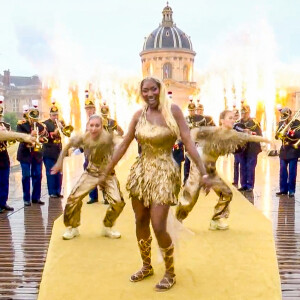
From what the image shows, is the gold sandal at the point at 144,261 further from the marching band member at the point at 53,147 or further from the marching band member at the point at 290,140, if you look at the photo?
the marching band member at the point at 290,140

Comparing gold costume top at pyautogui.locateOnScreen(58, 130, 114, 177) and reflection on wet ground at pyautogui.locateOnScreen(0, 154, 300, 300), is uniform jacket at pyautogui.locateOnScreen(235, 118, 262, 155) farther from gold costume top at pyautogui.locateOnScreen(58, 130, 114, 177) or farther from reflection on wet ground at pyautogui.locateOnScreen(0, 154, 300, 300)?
gold costume top at pyautogui.locateOnScreen(58, 130, 114, 177)

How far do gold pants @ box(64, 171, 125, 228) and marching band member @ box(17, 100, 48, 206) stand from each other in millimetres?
3184

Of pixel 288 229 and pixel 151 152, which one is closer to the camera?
pixel 151 152

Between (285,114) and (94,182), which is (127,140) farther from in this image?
(285,114)

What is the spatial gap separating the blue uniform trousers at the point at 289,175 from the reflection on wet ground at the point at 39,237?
0.29 metres

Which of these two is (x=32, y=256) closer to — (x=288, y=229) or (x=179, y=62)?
(x=288, y=229)

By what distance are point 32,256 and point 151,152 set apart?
7.83 feet

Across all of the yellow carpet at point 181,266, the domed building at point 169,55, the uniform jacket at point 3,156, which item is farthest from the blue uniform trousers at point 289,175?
the domed building at point 169,55

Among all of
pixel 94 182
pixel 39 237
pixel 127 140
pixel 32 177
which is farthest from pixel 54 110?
pixel 127 140

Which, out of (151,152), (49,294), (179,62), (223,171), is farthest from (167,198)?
(179,62)

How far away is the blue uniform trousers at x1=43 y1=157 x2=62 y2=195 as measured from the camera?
10805 mm

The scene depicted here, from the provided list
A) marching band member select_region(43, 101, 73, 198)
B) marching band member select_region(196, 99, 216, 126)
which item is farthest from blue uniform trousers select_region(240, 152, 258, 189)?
marching band member select_region(43, 101, 73, 198)

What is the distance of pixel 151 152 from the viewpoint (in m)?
4.94

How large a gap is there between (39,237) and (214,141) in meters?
2.90
